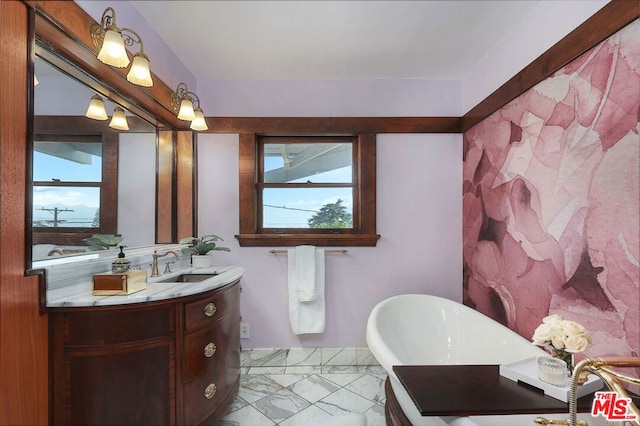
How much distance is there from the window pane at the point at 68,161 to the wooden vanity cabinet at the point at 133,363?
582 millimetres

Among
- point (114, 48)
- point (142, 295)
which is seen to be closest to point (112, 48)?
point (114, 48)

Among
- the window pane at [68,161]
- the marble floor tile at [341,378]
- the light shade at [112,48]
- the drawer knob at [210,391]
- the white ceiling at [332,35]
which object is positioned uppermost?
the white ceiling at [332,35]

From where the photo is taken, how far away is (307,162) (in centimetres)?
245

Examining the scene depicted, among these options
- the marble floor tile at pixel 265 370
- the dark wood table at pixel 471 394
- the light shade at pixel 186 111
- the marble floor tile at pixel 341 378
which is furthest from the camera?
the marble floor tile at pixel 265 370

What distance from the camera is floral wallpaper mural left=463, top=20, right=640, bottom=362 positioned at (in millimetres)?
1075

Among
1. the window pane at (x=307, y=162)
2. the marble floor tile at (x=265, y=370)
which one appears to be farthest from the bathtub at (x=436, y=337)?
the window pane at (x=307, y=162)

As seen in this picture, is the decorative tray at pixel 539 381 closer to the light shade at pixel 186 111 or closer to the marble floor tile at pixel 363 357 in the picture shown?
the marble floor tile at pixel 363 357

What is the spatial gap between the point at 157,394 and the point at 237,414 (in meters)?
0.69

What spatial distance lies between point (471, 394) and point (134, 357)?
53.3 inches

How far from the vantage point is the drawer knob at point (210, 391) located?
1423mm

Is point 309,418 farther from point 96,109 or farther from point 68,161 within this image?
point 96,109

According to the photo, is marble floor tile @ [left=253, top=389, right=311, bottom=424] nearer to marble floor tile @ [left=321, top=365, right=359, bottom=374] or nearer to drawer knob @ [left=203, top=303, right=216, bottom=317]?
marble floor tile @ [left=321, top=365, right=359, bottom=374]

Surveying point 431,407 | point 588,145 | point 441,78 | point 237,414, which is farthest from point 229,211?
point 588,145

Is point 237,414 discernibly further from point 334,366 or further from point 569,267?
point 569,267
